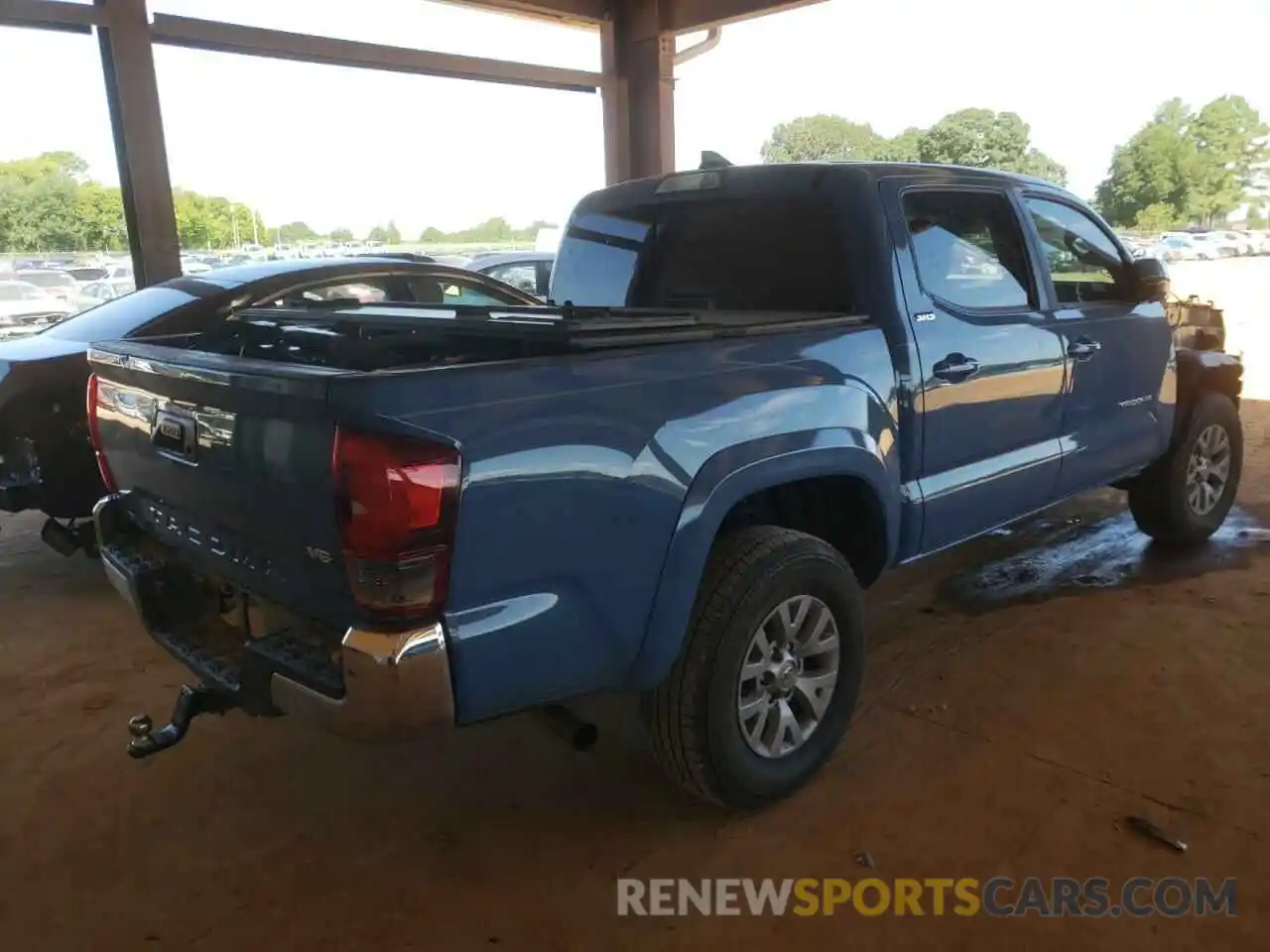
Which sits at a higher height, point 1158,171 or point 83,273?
point 1158,171

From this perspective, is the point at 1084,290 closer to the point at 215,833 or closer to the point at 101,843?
the point at 215,833

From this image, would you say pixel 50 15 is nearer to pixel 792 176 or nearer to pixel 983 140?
pixel 792 176

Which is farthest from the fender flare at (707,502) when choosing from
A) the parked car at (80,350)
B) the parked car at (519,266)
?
the parked car at (519,266)

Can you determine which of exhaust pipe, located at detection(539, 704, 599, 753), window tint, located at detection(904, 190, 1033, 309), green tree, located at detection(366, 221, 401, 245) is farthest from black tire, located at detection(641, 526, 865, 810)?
green tree, located at detection(366, 221, 401, 245)

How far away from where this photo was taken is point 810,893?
2.45m

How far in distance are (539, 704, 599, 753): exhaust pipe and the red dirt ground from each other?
445mm

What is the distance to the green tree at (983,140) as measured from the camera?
23.3 metres

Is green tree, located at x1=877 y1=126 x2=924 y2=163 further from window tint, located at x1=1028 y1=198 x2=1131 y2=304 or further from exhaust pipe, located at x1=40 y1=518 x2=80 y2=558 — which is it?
exhaust pipe, located at x1=40 y1=518 x2=80 y2=558

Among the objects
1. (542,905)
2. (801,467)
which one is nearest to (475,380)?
(801,467)

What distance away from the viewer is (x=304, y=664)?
7.07 ft

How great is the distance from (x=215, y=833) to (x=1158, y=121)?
1161 inches

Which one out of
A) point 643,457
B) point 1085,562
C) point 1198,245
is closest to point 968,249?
point 643,457

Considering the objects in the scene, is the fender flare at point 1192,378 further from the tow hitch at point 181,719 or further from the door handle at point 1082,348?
the tow hitch at point 181,719

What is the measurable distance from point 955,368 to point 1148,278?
5.32 ft
